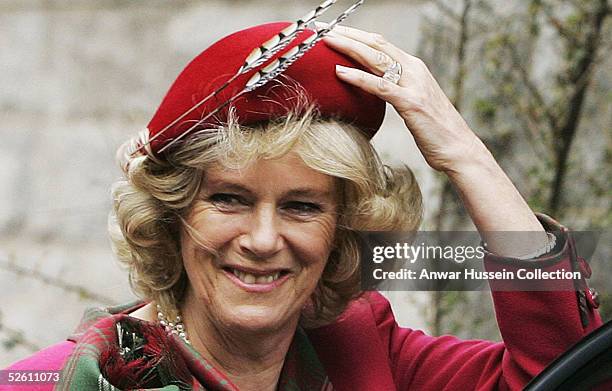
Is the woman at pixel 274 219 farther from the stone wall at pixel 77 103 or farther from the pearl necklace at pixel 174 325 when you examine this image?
the stone wall at pixel 77 103

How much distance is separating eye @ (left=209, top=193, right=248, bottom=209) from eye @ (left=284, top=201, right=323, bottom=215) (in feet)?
0.18

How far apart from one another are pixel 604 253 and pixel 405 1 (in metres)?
0.77

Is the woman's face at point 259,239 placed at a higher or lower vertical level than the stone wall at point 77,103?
lower

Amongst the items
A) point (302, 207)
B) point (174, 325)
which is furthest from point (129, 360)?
point (302, 207)

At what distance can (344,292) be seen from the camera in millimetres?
1692

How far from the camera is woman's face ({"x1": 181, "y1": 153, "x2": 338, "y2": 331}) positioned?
1.45 metres

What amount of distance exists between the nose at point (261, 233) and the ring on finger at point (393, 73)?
22cm

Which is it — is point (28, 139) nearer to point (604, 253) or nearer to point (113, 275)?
point (113, 275)

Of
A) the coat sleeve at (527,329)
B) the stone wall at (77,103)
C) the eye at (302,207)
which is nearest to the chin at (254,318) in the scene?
the eye at (302,207)

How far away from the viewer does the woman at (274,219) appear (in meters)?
1.44

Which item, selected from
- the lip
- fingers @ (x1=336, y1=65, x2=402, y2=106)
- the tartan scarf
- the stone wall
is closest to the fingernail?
fingers @ (x1=336, y1=65, x2=402, y2=106)

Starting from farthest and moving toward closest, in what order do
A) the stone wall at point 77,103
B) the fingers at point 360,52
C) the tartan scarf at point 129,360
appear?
the stone wall at point 77,103 → the fingers at point 360,52 → the tartan scarf at point 129,360

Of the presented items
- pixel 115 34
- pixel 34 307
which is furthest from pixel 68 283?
pixel 115 34

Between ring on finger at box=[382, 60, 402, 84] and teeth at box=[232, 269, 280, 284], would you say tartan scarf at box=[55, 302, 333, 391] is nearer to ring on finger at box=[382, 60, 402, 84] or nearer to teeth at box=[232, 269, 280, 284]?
teeth at box=[232, 269, 280, 284]
